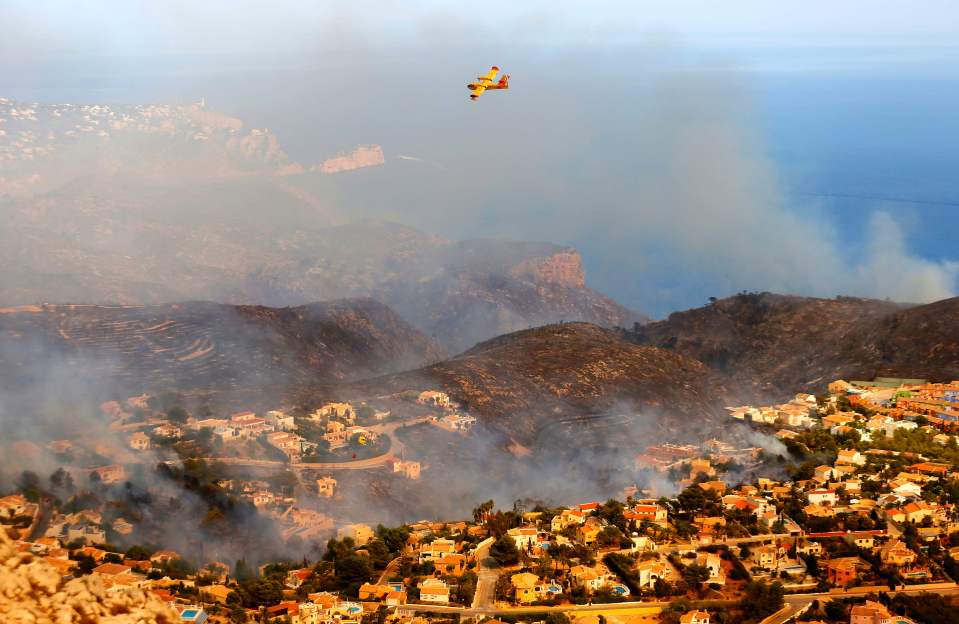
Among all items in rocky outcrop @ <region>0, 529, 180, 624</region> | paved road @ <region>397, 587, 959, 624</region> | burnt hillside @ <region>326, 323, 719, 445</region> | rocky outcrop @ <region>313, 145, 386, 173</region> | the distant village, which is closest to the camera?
rocky outcrop @ <region>0, 529, 180, 624</region>

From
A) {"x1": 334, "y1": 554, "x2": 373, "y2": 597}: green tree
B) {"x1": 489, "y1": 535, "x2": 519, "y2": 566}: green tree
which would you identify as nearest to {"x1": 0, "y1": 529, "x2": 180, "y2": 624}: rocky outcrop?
{"x1": 334, "y1": 554, "x2": 373, "y2": 597}: green tree

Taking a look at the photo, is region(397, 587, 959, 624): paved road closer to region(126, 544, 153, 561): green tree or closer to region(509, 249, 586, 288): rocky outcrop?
region(126, 544, 153, 561): green tree

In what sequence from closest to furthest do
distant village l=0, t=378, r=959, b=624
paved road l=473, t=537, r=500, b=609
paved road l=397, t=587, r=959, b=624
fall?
1. paved road l=397, t=587, r=959, b=624
2. distant village l=0, t=378, r=959, b=624
3. paved road l=473, t=537, r=500, b=609

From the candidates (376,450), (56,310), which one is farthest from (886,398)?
(56,310)

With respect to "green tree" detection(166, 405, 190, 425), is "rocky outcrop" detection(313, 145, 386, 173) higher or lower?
higher

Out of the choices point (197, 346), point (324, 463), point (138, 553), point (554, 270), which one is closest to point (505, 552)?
point (138, 553)

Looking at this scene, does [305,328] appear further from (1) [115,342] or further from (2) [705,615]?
(2) [705,615]

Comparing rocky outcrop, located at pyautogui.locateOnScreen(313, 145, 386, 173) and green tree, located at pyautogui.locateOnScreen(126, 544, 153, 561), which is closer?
green tree, located at pyautogui.locateOnScreen(126, 544, 153, 561)
